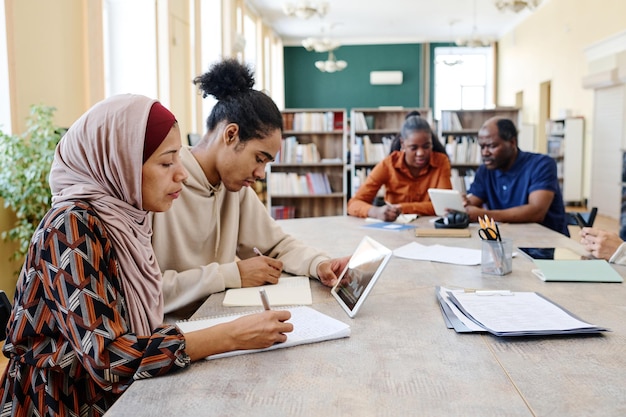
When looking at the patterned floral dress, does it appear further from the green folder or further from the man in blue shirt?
the man in blue shirt

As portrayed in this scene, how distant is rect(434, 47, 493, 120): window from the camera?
657 inches

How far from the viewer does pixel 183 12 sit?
25.5 ft

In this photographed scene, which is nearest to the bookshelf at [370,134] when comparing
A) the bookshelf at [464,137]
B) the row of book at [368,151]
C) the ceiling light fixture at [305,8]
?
the row of book at [368,151]

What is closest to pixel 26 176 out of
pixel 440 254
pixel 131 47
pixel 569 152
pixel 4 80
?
pixel 4 80

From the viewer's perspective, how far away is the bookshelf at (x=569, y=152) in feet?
34.7

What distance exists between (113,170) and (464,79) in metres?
16.5

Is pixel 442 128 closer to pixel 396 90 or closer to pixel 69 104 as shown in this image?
pixel 69 104

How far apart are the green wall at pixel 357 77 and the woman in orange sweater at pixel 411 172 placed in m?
13.0

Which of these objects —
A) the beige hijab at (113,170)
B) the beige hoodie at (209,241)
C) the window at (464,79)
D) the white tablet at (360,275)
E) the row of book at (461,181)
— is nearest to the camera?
the beige hijab at (113,170)

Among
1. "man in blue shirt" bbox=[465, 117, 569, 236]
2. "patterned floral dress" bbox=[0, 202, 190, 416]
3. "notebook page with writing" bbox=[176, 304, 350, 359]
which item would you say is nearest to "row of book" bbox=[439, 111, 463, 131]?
"man in blue shirt" bbox=[465, 117, 569, 236]

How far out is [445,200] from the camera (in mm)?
3389

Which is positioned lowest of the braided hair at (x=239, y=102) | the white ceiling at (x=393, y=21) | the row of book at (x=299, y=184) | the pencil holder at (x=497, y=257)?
the row of book at (x=299, y=184)

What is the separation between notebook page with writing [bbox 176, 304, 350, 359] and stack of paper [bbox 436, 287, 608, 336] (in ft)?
0.88

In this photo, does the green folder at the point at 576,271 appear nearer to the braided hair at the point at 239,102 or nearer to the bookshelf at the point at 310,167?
the braided hair at the point at 239,102
